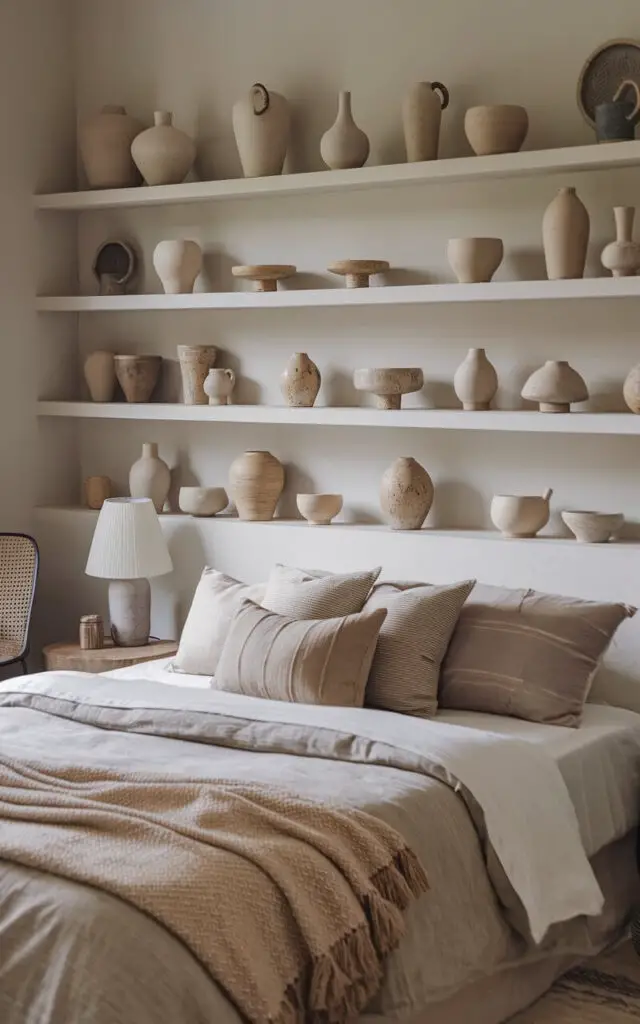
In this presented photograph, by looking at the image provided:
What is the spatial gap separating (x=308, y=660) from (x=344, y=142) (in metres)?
1.75

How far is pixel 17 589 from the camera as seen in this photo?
4898 mm

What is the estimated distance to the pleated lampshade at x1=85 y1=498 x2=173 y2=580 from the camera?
4.68 m

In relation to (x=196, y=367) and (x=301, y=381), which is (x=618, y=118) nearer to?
(x=301, y=381)

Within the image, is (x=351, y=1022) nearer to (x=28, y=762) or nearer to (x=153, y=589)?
(x=28, y=762)

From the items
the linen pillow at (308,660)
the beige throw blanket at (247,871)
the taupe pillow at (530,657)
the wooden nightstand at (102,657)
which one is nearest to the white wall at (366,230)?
the wooden nightstand at (102,657)

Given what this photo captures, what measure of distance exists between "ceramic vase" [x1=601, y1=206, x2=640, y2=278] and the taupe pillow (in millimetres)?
965

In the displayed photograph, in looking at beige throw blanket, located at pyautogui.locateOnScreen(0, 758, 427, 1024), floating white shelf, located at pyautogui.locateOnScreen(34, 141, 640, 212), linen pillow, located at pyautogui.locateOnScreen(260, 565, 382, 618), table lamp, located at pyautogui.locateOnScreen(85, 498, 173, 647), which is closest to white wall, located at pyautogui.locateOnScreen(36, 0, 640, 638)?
floating white shelf, located at pyautogui.locateOnScreen(34, 141, 640, 212)

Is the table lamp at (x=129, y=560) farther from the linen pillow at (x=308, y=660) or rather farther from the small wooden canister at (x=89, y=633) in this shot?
the linen pillow at (x=308, y=660)

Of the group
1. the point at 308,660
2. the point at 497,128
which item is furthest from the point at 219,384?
the point at 308,660

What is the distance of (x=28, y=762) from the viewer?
3.12 m

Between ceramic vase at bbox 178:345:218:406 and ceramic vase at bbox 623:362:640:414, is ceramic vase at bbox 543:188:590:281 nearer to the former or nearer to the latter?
ceramic vase at bbox 623:362:640:414

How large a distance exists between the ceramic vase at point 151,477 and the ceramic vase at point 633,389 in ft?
5.87

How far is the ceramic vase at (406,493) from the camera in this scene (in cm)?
435

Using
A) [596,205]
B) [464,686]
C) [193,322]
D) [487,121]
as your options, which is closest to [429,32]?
[487,121]
